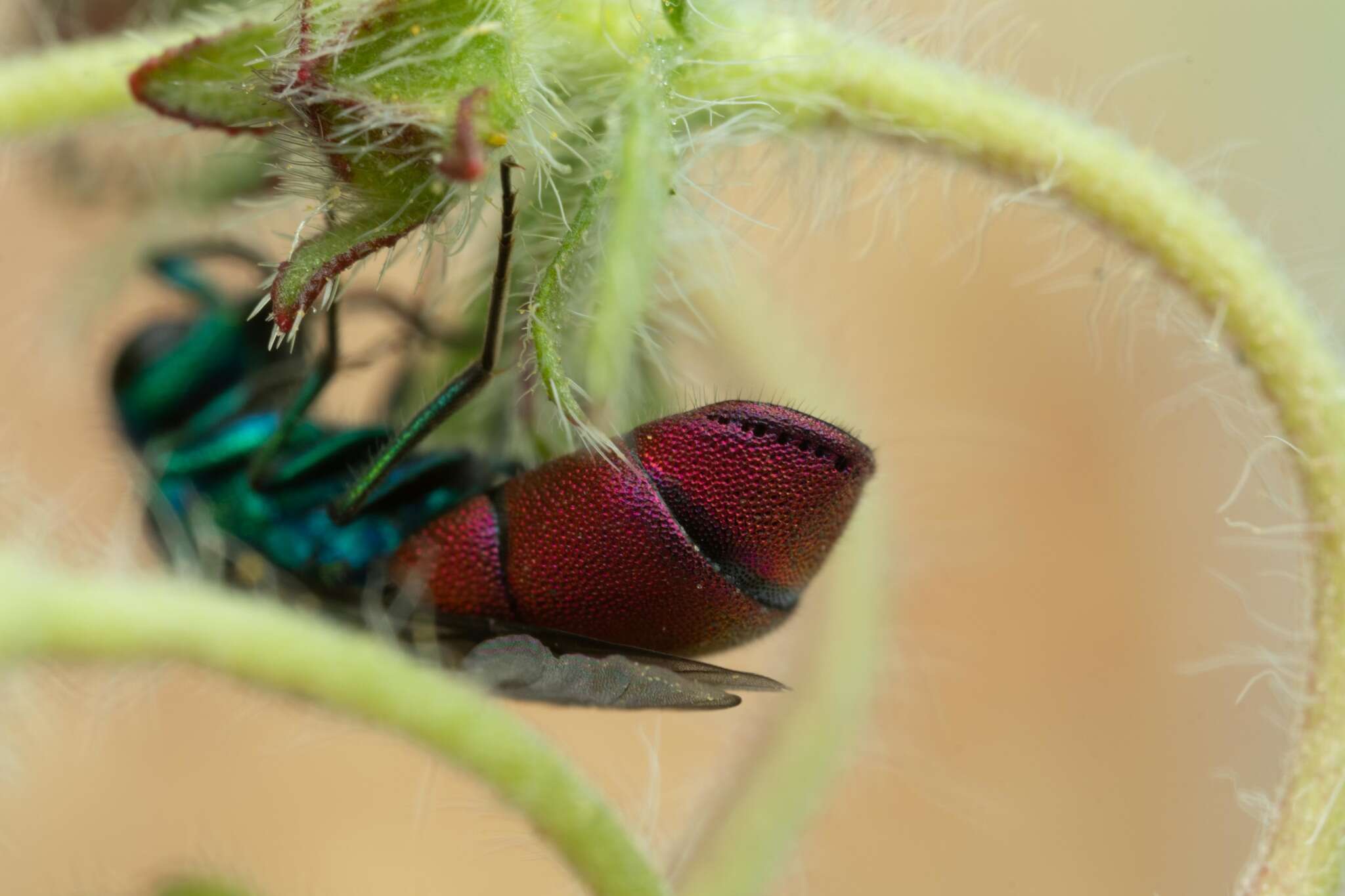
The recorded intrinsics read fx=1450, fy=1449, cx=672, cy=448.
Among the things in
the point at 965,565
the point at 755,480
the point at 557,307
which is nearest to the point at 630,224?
the point at 557,307

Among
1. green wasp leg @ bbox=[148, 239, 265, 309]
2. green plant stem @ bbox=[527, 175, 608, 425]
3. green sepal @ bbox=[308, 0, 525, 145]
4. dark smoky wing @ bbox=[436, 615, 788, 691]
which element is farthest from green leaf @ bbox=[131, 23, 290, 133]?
green wasp leg @ bbox=[148, 239, 265, 309]

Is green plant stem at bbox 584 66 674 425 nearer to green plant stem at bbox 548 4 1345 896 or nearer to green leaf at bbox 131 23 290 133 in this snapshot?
green plant stem at bbox 548 4 1345 896

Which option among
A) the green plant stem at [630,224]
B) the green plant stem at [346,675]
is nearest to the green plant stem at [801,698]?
the green plant stem at [346,675]

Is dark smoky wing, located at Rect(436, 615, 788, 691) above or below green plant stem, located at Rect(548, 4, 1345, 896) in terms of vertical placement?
below

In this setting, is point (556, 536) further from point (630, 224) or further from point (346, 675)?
point (630, 224)

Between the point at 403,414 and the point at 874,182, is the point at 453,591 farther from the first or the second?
the point at 874,182

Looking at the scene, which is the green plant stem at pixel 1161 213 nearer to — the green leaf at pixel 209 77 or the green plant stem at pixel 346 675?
the green leaf at pixel 209 77
